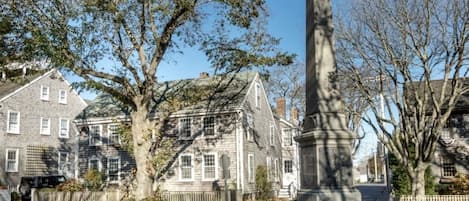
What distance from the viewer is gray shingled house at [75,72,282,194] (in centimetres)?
2538

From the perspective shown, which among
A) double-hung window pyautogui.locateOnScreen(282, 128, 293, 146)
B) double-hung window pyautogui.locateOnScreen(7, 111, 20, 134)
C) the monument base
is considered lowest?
the monument base

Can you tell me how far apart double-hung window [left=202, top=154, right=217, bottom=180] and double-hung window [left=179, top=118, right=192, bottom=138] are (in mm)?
1757

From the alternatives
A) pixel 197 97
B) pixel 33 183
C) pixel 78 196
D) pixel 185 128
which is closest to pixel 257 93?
pixel 185 128

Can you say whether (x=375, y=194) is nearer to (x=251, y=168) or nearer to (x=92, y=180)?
(x=251, y=168)

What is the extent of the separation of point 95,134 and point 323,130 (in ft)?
72.5

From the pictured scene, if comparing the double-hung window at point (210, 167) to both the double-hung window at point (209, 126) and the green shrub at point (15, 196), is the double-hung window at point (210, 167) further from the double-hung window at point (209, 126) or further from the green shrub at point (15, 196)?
the green shrub at point (15, 196)

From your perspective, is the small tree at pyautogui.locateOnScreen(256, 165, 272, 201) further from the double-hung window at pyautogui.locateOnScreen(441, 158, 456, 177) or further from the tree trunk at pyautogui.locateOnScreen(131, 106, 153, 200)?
the double-hung window at pyautogui.locateOnScreen(441, 158, 456, 177)

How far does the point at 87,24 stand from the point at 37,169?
18596mm

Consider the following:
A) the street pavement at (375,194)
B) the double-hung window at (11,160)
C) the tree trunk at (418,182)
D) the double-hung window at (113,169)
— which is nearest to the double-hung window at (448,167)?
the street pavement at (375,194)

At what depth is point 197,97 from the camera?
2242 centimetres

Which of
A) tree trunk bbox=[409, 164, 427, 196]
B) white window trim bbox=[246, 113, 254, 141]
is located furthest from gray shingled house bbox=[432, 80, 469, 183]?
white window trim bbox=[246, 113, 254, 141]

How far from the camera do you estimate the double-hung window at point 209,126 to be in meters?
26.2

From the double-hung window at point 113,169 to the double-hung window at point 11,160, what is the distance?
7.64 metres

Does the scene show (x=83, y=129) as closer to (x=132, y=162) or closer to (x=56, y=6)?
(x=132, y=162)
